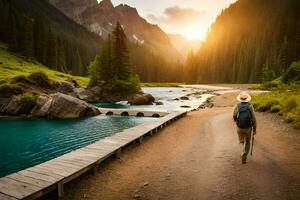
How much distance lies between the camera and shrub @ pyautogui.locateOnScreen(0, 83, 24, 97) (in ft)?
120

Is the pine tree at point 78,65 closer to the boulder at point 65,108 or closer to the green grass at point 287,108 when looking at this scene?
the boulder at point 65,108

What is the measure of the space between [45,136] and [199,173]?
16308 mm

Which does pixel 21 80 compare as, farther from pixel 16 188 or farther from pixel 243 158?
pixel 243 158

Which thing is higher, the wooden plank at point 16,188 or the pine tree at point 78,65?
the pine tree at point 78,65

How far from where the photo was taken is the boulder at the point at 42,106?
107 feet

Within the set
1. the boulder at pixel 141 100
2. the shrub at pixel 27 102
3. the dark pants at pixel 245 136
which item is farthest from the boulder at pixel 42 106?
the dark pants at pixel 245 136


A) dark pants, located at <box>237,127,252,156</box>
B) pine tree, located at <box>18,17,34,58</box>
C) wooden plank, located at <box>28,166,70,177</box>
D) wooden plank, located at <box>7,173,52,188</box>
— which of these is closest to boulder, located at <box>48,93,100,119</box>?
wooden plank, located at <box>28,166,70,177</box>

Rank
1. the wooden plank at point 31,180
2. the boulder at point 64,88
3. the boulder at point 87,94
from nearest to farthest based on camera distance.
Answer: the wooden plank at point 31,180 → the boulder at point 64,88 → the boulder at point 87,94

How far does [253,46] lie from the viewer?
14400cm

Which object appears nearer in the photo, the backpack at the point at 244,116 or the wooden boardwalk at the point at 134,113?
the backpack at the point at 244,116

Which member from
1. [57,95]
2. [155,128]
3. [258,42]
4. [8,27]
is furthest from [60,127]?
[258,42]

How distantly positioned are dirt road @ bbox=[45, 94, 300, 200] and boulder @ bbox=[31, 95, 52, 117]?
811 inches

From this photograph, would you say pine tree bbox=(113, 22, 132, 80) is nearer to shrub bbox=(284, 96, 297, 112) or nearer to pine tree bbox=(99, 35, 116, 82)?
pine tree bbox=(99, 35, 116, 82)

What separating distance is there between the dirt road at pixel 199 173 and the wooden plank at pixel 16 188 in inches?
52.5
